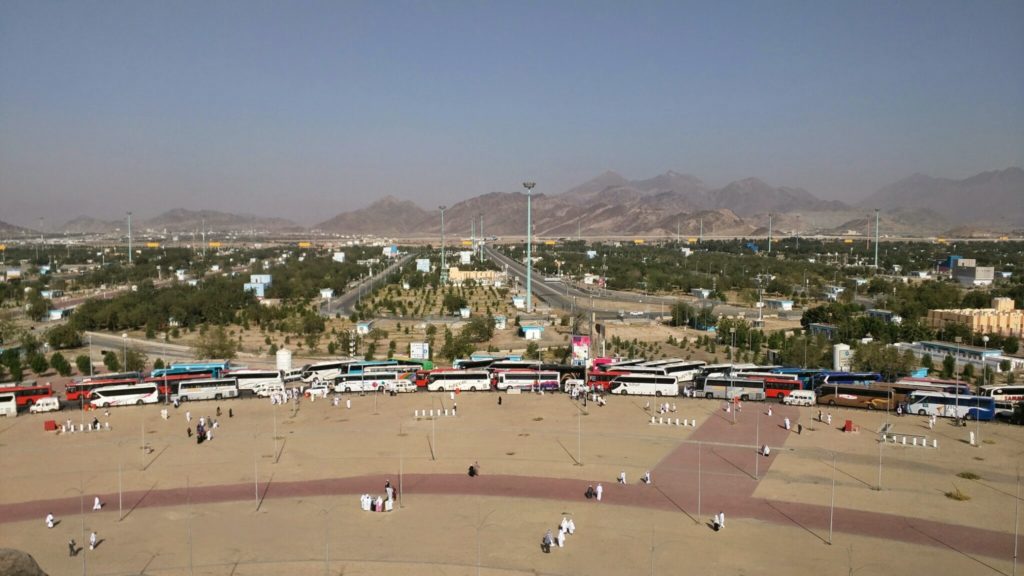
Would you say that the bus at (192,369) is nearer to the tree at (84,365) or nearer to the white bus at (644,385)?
the tree at (84,365)

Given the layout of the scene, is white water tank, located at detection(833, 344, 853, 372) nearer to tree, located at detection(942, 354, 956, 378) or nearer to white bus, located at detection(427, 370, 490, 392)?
tree, located at detection(942, 354, 956, 378)

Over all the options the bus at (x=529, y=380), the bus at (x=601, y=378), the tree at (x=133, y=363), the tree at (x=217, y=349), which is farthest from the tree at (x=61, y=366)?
the bus at (x=601, y=378)

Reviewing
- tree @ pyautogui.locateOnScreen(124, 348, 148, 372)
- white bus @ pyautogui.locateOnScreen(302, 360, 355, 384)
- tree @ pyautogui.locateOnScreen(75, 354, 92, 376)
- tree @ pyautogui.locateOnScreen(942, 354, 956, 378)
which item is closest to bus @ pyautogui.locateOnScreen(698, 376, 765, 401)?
tree @ pyautogui.locateOnScreen(942, 354, 956, 378)

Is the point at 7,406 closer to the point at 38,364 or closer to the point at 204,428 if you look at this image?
the point at 38,364

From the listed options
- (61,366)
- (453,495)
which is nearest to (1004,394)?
(453,495)

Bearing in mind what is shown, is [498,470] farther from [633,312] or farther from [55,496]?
[633,312]

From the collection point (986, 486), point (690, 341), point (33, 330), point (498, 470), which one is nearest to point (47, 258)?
point (33, 330)

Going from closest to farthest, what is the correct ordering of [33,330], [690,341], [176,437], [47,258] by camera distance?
[176,437]
[690,341]
[33,330]
[47,258]
